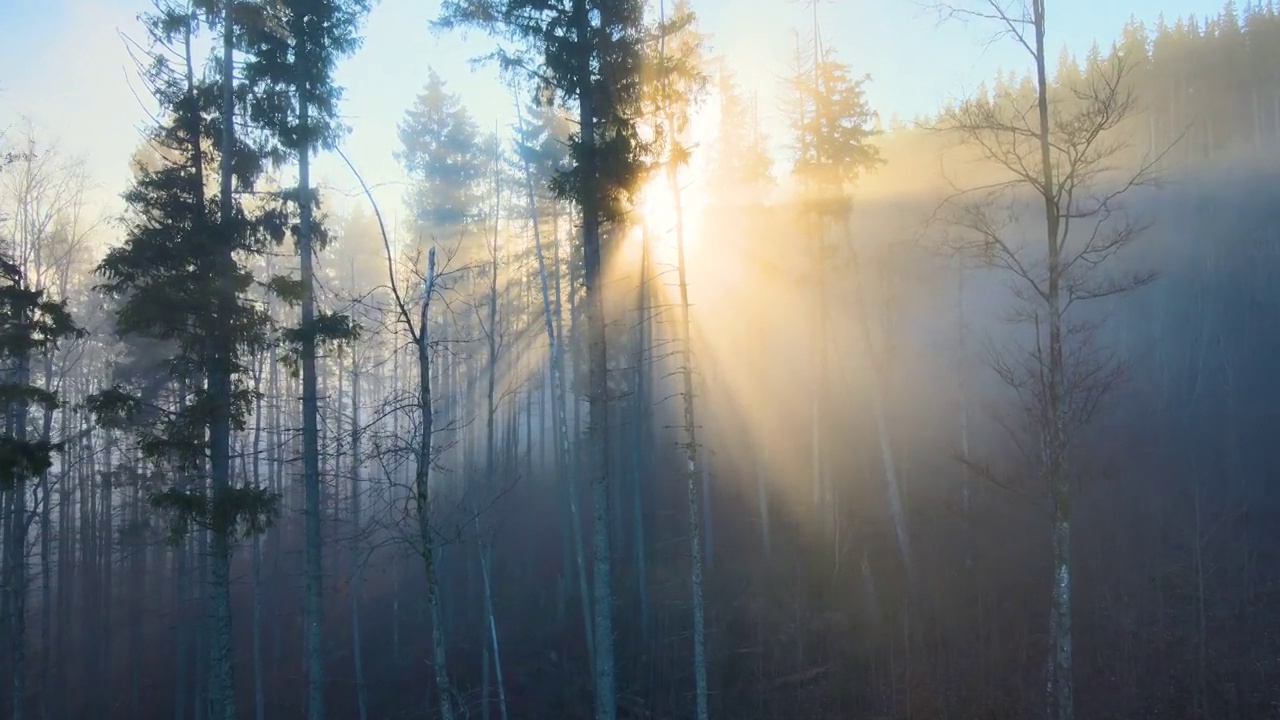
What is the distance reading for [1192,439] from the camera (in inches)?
1216

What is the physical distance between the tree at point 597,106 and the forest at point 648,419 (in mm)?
67

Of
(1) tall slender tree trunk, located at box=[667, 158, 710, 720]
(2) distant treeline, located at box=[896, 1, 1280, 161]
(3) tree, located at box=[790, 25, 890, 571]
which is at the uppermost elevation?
(2) distant treeline, located at box=[896, 1, 1280, 161]

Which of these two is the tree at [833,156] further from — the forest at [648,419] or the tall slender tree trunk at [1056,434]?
the tall slender tree trunk at [1056,434]

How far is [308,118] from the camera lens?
13.6 meters

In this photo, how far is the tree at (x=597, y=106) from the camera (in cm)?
1188

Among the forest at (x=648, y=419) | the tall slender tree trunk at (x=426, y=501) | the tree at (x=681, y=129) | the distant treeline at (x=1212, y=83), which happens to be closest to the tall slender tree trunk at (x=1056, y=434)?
the forest at (x=648, y=419)

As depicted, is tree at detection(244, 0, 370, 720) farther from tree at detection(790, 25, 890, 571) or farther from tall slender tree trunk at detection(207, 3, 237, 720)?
tree at detection(790, 25, 890, 571)

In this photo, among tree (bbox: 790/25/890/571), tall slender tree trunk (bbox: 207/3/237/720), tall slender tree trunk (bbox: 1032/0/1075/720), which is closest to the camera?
tall slender tree trunk (bbox: 1032/0/1075/720)

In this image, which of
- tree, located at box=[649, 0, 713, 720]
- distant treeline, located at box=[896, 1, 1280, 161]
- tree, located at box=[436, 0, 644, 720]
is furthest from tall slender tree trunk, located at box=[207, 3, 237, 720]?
distant treeline, located at box=[896, 1, 1280, 161]

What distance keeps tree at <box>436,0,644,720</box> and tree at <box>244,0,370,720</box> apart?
317 centimetres

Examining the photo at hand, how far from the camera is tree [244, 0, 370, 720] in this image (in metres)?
13.2

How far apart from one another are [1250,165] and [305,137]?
51.0m

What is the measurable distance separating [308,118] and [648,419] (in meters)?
17.0

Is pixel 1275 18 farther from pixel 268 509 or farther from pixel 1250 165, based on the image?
pixel 268 509
